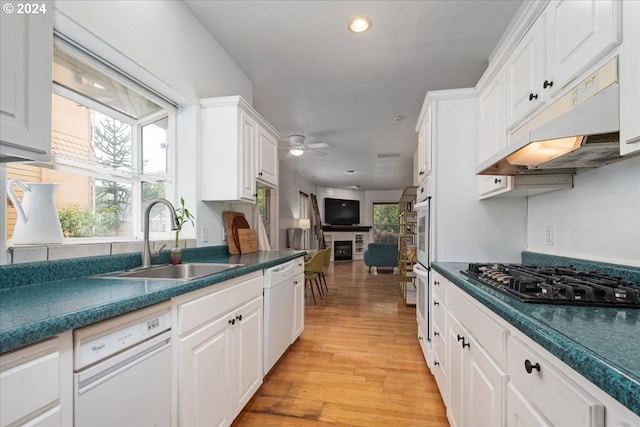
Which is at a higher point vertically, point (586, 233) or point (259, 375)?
point (586, 233)

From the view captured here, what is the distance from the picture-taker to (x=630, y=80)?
931 mm

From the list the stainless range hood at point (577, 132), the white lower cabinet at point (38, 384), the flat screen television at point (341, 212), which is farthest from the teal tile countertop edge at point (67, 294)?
the flat screen television at point (341, 212)

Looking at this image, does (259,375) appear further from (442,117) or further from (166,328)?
(442,117)

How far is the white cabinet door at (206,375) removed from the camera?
1249 millimetres

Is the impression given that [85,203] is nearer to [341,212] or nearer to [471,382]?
[471,382]

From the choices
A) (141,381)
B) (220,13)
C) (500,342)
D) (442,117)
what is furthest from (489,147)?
(141,381)

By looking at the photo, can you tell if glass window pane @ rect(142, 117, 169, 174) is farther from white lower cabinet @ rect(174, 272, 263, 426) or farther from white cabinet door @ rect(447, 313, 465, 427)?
white cabinet door @ rect(447, 313, 465, 427)

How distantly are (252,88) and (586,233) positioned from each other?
3157 mm

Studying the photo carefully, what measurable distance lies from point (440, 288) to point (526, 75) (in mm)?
1337

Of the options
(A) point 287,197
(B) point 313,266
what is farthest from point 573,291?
(A) point 287,197

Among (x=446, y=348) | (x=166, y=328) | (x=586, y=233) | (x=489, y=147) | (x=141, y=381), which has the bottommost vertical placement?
(x=446, y=348)

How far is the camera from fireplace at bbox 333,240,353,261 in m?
10.7

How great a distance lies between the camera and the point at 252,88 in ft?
11.1

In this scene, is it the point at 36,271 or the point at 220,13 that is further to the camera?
the point at 220,13
